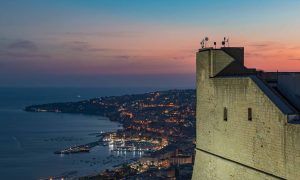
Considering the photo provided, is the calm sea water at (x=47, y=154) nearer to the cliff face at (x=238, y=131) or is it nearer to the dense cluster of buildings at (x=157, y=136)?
the dense cluster of buildings at (x=157, y=136)

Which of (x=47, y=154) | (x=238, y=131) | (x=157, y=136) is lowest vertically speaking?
(x=47, y=154)

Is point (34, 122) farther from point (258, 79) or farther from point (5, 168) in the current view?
point (258, 79)

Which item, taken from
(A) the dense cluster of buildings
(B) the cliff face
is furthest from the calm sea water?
(B) the cliff face

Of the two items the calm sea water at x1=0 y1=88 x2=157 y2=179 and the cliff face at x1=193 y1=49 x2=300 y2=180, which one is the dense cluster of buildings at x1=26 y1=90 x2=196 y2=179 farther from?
the cliff face at x1=193 y1=49 x2=300 y2=180

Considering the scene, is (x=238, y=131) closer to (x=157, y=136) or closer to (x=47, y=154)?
(x=47, y=154)

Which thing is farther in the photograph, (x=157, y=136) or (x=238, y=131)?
(x=157, y=136)

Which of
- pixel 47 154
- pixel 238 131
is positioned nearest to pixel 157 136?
pixel 47 154

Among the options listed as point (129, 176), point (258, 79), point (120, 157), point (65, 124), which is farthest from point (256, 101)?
point (65, 124)

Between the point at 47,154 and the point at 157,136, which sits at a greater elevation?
the point at 157,136

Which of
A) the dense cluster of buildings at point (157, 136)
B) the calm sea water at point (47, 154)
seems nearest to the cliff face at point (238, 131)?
the dense cluster of buildings at point (157, 136)
